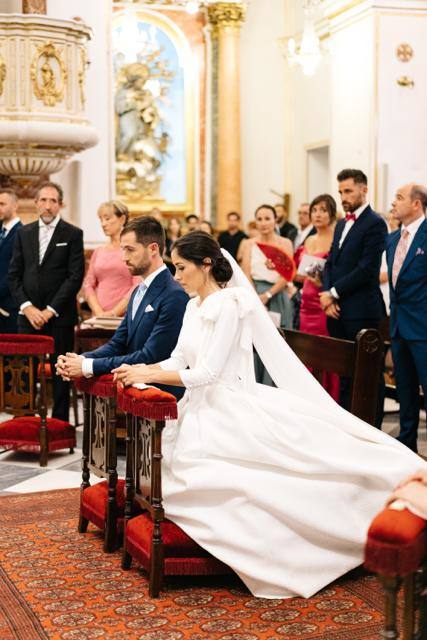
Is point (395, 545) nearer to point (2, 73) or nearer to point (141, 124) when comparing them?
point (2, 73)

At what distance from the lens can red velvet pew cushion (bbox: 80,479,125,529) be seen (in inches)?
185

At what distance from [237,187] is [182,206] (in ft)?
3.42

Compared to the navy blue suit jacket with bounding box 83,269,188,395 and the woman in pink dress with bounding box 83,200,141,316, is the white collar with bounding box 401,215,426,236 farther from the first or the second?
the woman in pink dress with bounding box 83,200,141,316

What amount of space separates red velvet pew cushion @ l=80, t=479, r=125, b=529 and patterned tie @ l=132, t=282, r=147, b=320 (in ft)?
2.97

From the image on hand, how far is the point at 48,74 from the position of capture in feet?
31.1

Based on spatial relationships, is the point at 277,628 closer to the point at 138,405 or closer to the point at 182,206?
the point at 138,405

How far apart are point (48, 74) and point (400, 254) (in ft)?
14.6

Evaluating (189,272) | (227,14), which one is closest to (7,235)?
(189,272)

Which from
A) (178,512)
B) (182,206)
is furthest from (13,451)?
(182,206)

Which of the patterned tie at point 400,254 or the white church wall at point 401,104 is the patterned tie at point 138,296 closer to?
the patterned tie at point 400,254

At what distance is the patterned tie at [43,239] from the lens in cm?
730

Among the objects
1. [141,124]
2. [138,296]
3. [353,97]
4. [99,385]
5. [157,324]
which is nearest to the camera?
[99,385]

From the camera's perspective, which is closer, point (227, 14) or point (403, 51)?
point (403, 51)

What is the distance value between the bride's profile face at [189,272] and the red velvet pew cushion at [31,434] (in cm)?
253
